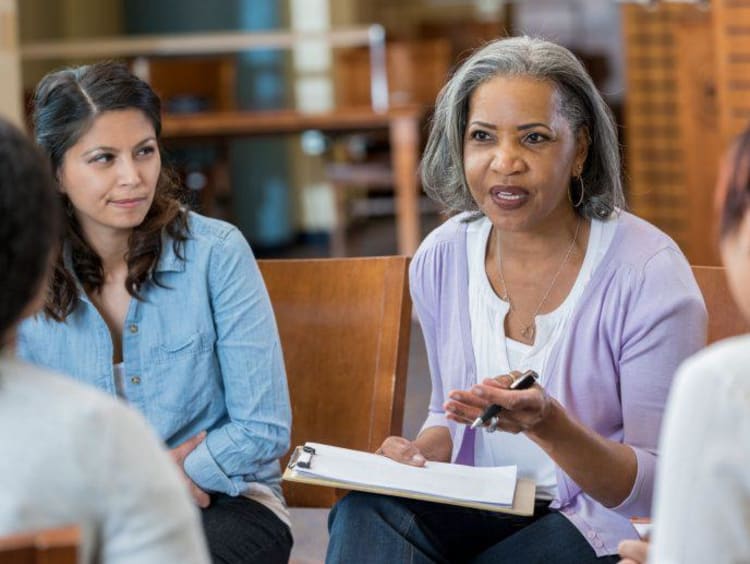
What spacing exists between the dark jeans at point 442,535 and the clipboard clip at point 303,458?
0.39ft

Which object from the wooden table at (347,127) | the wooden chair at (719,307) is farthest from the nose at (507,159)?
the wooden table at (347,127)

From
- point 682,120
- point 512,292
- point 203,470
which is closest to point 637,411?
point 512,292

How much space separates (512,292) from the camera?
7.19 ft

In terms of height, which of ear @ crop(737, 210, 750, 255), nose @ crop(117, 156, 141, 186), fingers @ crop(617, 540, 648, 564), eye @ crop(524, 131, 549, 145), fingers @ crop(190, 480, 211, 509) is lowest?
fingers @ crop(190, 480, 211, 509)

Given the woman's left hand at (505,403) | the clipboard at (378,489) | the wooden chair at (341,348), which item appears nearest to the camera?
the woman's left hand at (505,403)

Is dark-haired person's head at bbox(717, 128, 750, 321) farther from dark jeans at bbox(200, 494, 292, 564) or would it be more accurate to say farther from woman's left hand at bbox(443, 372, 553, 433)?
dark jeans at bbox(200, 494, 292, 564)

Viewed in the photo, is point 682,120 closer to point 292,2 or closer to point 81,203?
point 292,2

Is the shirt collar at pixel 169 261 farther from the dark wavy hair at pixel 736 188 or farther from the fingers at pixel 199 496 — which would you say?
the dark wavy hair at pixel 736 188

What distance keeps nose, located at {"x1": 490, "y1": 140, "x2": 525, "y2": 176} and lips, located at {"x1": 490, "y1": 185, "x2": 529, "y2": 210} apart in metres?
0.02

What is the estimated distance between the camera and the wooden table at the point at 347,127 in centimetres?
638

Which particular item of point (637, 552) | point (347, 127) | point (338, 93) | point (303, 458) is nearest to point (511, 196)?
point (303, 458)

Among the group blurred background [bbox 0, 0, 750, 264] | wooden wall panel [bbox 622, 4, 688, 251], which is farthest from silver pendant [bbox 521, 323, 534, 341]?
wooden wall panel [bbox 622, 4, 688, 251]

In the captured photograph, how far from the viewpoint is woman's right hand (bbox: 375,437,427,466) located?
6.58 ft

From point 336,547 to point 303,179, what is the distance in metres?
7.59
